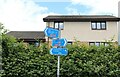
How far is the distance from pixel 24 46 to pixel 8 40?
0.78m

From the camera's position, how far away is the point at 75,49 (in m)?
14.2

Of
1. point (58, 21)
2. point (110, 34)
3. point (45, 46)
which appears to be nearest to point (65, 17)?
Result: point (58, 21)

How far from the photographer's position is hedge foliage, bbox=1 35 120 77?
44.7 ft

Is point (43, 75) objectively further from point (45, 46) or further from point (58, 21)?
point (58, 21)

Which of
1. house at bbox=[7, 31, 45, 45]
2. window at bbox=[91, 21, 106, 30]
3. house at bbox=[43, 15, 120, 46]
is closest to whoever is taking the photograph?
house at bbox=[43, 15, 120, 46]

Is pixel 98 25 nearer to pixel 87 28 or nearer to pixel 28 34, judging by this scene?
pixel 87 28

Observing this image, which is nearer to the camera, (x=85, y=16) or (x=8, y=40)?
(x=8, y=40)

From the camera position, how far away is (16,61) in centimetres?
1377

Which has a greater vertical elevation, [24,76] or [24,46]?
[24,46]

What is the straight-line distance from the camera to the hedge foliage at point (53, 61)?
13633 mm

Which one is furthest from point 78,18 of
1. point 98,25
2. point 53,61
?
point 53,61

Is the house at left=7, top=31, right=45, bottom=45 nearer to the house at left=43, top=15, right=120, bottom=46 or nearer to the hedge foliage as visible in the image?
the house at left=43, top=15, right=120, bottom=46

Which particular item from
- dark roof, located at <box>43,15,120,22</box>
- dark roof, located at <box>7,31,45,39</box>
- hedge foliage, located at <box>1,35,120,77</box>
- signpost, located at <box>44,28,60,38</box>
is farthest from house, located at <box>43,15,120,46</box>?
signpost, located at <box>44,28,60,38</box>

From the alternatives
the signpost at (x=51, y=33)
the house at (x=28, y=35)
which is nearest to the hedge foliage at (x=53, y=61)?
the signpost at (x=51, y=33)
